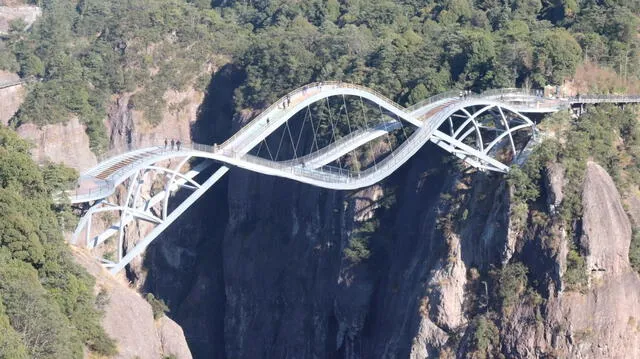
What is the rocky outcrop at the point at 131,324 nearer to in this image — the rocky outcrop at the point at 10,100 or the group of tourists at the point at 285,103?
the group of tourists at the point at 285,103

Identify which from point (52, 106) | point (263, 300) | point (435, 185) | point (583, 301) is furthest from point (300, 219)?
point (583, 301)

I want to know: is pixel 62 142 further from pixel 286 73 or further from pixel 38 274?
pixel 38 274

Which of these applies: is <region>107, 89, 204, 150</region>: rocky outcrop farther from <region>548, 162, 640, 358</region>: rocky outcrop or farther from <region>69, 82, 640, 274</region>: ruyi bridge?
<region>548, 162, 640, 358</region>: rocky outcrop

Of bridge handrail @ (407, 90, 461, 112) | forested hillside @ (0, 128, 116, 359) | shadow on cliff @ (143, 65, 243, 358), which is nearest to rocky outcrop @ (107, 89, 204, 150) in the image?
shadow on cliff @ (143, 65, 243, 358)

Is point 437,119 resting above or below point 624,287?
above

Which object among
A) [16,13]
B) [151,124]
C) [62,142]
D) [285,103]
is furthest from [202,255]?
[16,13]

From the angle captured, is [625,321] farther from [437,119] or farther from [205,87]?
[205,87]

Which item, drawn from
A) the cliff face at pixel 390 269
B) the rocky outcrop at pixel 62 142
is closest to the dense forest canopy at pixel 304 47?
the rocky outcrop at pixel 62 142
